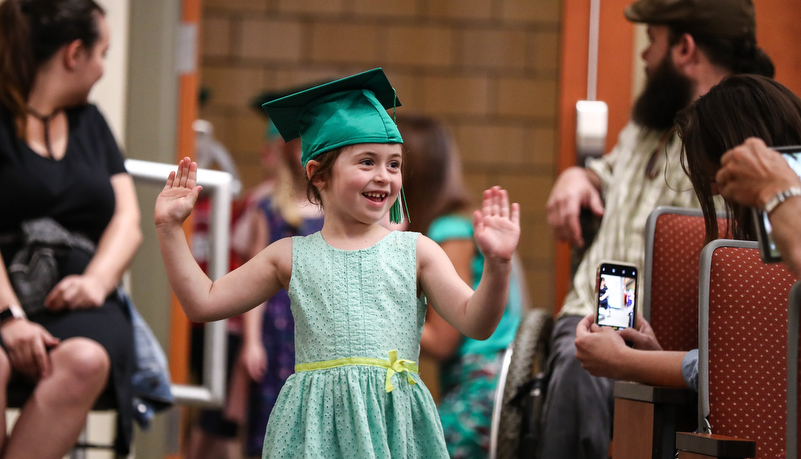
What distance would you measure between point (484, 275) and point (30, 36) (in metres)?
1.76

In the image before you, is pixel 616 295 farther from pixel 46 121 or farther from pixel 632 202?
pixel 46 121

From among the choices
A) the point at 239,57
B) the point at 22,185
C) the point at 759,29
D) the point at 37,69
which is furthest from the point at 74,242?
the point at 239,57

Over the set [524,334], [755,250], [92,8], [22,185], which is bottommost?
[524,334]

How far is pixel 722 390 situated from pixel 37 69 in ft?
6.75

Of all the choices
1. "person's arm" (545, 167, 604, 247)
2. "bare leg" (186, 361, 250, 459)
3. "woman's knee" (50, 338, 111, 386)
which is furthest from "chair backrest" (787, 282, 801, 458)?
"bare leg" (186, 361, 250, 459)

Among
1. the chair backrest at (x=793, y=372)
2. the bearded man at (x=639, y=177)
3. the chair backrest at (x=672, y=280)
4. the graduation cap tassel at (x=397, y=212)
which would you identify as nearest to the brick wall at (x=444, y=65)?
the bearded man at (x=639, y=177)

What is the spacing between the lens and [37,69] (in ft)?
8.61

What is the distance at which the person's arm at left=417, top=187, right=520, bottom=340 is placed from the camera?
4.77ft

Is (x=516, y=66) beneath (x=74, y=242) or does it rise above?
above

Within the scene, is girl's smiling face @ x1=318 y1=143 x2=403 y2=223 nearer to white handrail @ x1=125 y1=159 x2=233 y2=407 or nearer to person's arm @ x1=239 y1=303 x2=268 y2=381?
white handrail @ x1=125 y1=159 x2=233 y2=407

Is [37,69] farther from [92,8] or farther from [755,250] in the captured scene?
[755,250]

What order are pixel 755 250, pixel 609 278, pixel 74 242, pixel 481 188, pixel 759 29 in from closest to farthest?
pixel 755 250
pixel 609 278
pixel 759 29
pixel 74 242
pixel 481 188

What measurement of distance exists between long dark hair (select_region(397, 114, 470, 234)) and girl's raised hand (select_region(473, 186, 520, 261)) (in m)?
1.73

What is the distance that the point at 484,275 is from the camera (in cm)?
147
